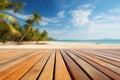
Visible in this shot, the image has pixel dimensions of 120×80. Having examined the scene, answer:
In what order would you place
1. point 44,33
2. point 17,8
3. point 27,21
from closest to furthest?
1. point 17,8
2. point 27,21
3. point 44,33

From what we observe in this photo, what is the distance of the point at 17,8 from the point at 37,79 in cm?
970

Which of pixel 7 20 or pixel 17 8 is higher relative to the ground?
pixel 17 8

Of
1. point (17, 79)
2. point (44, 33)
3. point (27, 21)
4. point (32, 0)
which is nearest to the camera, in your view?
point (17, 79)

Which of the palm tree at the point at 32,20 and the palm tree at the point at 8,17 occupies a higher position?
the palm tree at the point at 32,20

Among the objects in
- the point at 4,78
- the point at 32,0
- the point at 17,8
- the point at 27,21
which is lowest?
the point at 4,78

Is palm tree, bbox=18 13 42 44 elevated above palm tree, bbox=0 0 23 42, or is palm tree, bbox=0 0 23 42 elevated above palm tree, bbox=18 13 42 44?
palm tree, bbox=18 13 42 44

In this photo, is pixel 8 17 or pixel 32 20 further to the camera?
pixel 32 20

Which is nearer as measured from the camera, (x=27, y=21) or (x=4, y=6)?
(x=4, y=6)

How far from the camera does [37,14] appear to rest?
32.8 meters

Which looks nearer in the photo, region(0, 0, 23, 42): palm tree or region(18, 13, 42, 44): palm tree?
region(0, 0, 23, 42): palm tree

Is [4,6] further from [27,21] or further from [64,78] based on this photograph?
[27,21]

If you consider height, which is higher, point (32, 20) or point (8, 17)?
point (32, 20)

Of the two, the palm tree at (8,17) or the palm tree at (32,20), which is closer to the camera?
the palm tree at (8,17)

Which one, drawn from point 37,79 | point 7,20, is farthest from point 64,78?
point 7,20
